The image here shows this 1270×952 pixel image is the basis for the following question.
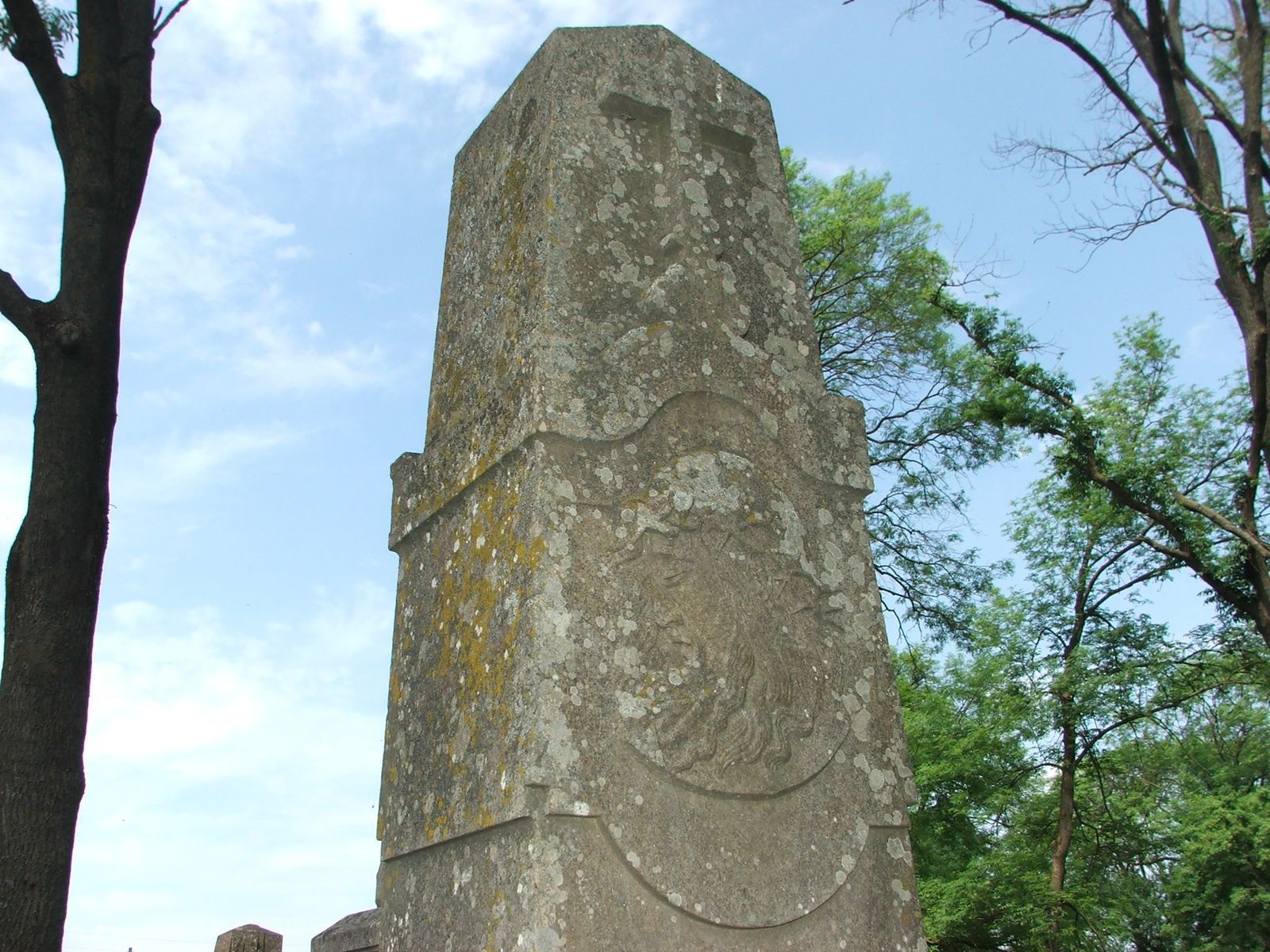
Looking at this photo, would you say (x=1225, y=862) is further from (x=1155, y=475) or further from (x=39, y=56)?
(x=39, y=56)

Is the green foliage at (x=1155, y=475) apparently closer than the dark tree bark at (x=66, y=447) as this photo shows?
No

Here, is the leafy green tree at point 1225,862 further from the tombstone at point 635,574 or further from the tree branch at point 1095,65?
the tombstone at point 635,574

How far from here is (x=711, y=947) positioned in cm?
390

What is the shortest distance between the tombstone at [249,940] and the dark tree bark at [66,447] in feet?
5.22

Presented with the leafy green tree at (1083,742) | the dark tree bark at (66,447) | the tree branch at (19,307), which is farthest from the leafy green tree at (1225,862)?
the tree branch at (19,307)

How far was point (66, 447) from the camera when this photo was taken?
16.5ft

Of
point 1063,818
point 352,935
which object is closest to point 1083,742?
point 1063,818

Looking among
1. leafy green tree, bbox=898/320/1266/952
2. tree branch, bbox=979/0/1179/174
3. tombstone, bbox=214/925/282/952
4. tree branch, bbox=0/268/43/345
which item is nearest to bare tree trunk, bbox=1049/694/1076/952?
leafy green tree, bbox=898/320/1266/952

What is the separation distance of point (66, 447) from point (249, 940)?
8.81 feet

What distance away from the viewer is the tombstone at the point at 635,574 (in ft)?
12.8

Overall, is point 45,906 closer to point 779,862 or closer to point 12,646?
point 12,646

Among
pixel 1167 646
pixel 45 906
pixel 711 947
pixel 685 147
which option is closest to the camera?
pixel 711 947

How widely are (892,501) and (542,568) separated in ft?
44.2

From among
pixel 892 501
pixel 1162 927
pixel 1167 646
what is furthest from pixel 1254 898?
pixel 892 501
